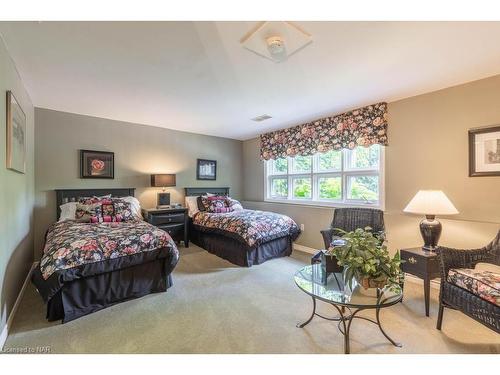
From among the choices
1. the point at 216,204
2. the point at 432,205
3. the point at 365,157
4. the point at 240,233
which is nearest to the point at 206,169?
the point at 216,204

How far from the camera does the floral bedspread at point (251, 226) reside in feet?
11.3

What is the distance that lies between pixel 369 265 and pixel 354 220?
6.13 ft

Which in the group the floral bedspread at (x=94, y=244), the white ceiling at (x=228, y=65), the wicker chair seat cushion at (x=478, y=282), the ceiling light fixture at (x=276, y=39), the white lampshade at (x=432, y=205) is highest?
the white ceiling at (x=228, y=65)

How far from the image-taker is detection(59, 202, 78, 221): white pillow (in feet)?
10.9

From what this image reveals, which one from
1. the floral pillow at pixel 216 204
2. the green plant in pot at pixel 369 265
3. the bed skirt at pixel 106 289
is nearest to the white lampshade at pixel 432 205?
the green plant in pot at pixel 369 265

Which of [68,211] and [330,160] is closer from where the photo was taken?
[68,211]

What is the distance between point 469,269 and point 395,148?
67.8 inches

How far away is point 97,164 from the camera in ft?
12.9

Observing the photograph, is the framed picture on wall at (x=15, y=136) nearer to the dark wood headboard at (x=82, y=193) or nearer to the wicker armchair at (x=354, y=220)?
the dark wood headboard at (x=82, y=193)

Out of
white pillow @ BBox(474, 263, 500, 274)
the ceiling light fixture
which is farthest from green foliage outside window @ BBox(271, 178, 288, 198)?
the ceiling light fixture

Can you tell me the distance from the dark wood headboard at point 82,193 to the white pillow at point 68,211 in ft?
0.65

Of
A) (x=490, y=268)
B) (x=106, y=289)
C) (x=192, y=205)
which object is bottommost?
(x=106, y=289)

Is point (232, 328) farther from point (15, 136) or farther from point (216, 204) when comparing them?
point (216, 204)

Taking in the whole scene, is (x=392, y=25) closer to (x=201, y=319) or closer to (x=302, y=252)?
(x=201, y=319)
